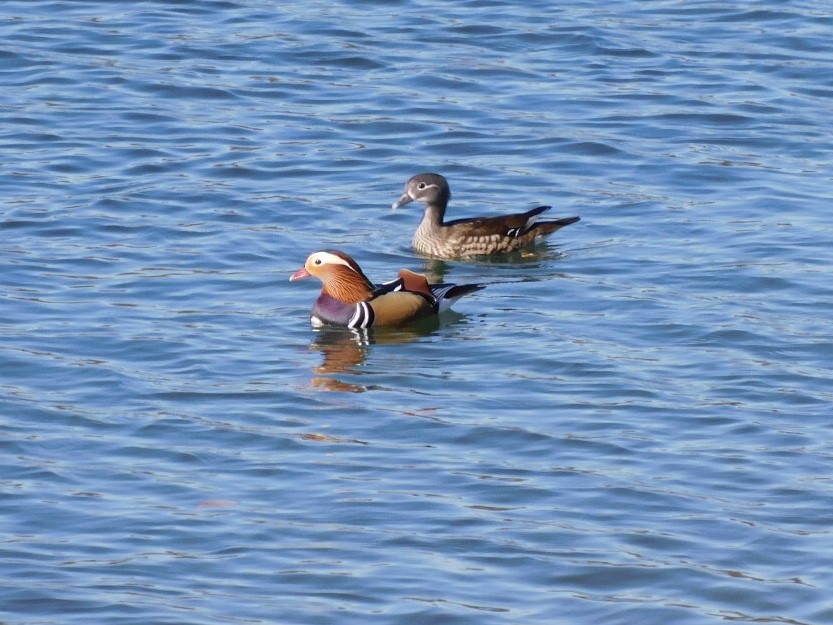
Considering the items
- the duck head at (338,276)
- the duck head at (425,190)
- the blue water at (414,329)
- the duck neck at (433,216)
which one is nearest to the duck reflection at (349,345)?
the blue water at (414,329)

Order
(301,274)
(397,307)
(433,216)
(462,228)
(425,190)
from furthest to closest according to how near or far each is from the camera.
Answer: (425,190) < (433,216) < (462,228) < (301,274) < (397,307)

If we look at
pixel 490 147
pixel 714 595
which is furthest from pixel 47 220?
pixel 714 595

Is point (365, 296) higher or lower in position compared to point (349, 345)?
higher

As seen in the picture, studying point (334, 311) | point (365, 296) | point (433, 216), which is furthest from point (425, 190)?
point (334, 311)

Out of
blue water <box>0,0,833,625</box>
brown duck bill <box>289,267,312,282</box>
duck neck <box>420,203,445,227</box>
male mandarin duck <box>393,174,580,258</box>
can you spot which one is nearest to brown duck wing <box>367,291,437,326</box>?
blue water <box>0,0,833,625</box>

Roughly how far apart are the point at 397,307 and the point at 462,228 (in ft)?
8.46

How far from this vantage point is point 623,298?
14.4 m

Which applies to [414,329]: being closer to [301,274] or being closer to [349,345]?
[349,345]

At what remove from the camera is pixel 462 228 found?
53.6 feet

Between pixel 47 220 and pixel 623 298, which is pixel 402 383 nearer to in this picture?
pixel 623 298

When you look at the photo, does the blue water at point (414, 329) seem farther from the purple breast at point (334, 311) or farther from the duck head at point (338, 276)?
the duck head at point (338, 276)

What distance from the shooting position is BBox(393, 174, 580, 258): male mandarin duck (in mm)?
16109

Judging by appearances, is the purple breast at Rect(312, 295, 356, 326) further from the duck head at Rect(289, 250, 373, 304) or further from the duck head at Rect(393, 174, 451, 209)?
the duck head at Rect(393, 174, 451, 209)

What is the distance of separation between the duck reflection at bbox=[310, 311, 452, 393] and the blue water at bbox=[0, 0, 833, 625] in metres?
0.04
